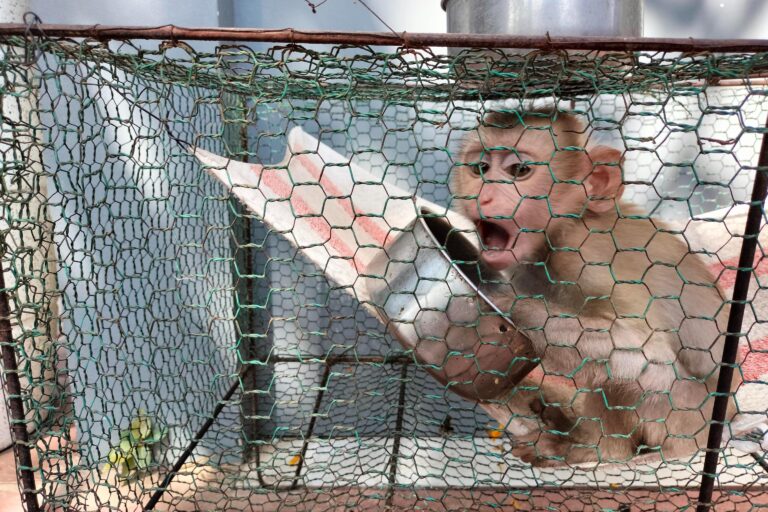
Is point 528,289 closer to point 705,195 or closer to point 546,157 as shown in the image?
point 546,157

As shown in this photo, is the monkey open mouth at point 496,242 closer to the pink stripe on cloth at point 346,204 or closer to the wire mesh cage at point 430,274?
the wire mesh cage at point 430,274

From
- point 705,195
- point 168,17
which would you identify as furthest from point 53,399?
point 705,195

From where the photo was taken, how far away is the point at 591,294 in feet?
5.20

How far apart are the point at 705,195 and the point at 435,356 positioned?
6.82 feet

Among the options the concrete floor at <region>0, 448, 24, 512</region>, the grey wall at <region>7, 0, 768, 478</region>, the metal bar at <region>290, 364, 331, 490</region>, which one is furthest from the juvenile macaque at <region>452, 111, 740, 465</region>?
the concrete floor at <region>0, 448, 24, 512</region>

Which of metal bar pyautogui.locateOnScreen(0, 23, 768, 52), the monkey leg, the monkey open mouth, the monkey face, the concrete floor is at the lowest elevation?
the concrete floor

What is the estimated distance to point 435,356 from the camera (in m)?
1.31

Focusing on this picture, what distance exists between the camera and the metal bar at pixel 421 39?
3.32 feet

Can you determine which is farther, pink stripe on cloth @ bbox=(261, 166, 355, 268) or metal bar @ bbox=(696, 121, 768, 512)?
pink stripe on cloth @ bbox=(261, 166, 355, 268)

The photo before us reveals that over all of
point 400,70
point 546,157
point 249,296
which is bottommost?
point 249,296

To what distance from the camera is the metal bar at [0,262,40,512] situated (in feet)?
3.83

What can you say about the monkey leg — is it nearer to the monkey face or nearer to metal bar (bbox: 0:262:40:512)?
the monkey face

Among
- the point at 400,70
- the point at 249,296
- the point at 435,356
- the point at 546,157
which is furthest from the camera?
the point at 249,296

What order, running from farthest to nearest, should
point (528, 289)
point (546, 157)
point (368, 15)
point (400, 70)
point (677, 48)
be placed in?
1. point (368, 15)
2. point (528, 289)
3. point (546, 157)
4. point (400, 70)
5. point (677, 48)
